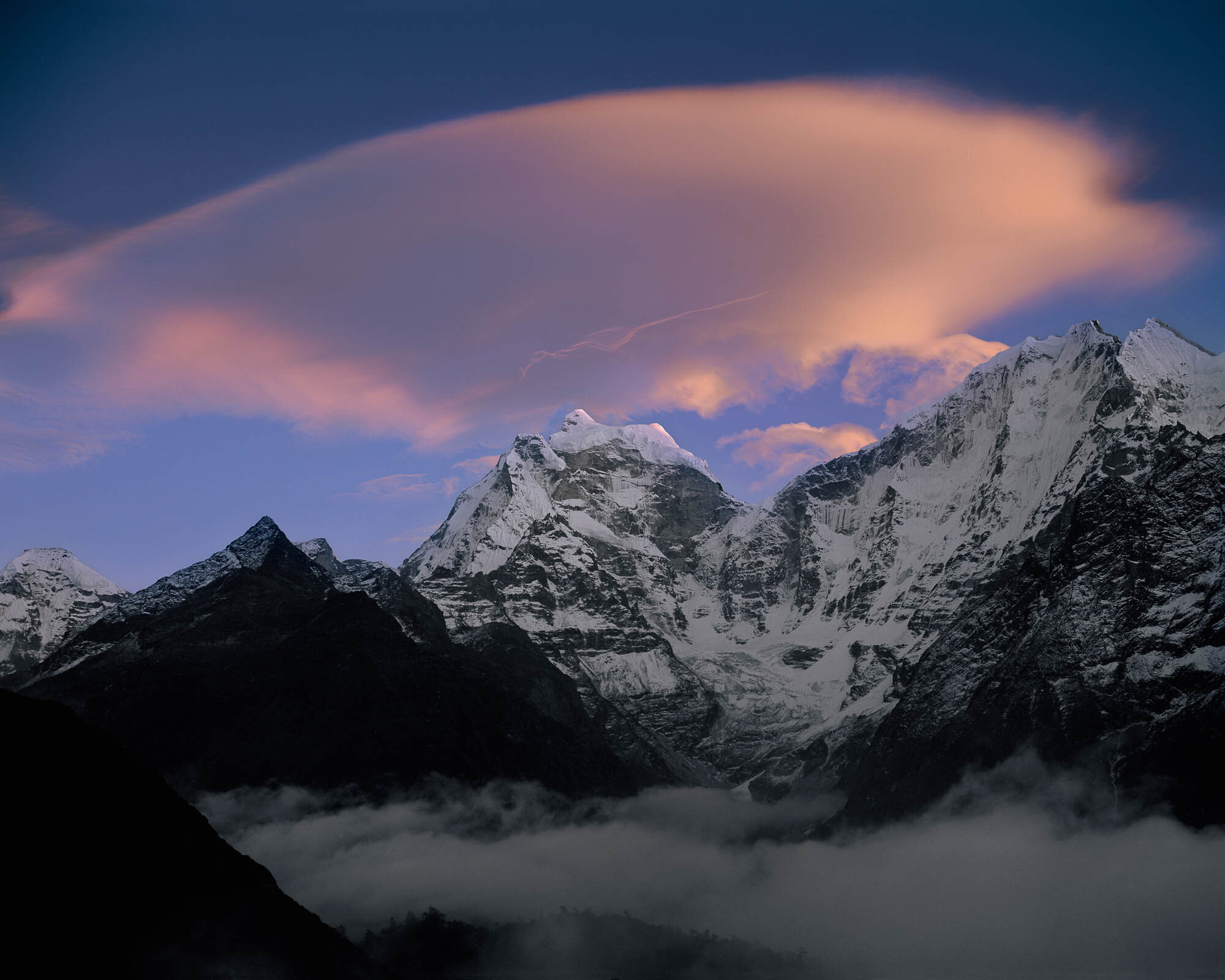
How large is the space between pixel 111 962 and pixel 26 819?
15.8 m

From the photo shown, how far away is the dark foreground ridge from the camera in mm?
118375

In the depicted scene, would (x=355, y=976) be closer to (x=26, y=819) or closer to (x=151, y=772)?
(x=151, y=772)

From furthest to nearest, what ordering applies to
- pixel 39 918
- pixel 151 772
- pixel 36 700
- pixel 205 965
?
pixel 151 772, pixel 36 700, pixel 205 965, pixel 39 918

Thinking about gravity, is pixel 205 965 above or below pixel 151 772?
below

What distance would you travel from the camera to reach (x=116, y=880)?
127562 millimetres

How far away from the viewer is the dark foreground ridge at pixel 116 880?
388ft

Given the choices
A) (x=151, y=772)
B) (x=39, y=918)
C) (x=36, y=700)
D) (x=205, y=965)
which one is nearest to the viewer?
(x=39, y=918)

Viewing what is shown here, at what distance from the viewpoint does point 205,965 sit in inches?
4975

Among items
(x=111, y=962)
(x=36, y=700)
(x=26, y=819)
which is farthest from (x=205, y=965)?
(x=36, y=700)

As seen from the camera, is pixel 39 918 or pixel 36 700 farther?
pixel 36 700

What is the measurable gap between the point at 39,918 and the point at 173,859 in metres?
20.4

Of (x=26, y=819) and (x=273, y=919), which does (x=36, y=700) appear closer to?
(x=26, y=819)

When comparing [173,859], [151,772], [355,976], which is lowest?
[355,976]

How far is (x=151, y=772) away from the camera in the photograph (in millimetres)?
144875
